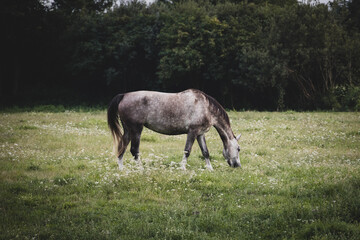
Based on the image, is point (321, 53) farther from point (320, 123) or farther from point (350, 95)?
point (320, 123)

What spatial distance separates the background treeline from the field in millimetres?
20932

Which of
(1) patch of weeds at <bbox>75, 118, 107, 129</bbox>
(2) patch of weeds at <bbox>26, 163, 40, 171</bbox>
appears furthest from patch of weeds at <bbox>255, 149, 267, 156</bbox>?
(1) patch of weeds at <bbox>75, 118, 107, 129</bbox>

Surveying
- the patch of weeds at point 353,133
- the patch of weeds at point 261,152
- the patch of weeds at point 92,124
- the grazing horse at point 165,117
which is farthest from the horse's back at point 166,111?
the patch of weeds at point 92,124

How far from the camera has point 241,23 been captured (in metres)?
37.0

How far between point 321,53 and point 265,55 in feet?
17.6

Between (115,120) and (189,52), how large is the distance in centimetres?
2613

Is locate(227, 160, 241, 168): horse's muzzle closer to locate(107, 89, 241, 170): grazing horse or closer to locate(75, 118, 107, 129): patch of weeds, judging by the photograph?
locate(107, 89, 241, 170): grazing horse

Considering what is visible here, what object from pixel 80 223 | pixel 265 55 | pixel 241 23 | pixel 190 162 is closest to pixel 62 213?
pixel 80 223

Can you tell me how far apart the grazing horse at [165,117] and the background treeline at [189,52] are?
892 inches

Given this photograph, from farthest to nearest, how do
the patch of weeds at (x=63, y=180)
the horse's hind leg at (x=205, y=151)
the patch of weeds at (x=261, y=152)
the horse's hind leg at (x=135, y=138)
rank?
the patch of weeds at (x=261, y=152)
the horse's hind leg at (x=205, y=151)
the horse's hind leg at (x=135, y=138)
the patch of weeds at (x=63, y=180)

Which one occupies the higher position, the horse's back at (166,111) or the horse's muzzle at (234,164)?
the horse's back at (166,111)

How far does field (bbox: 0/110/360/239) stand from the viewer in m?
5.75

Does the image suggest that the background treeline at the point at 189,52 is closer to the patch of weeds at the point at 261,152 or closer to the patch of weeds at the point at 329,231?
the patch of weeds at the point at 261,152

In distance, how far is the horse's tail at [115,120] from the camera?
1045 centimetres
